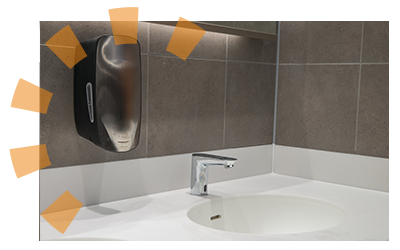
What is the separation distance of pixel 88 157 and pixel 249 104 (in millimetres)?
808

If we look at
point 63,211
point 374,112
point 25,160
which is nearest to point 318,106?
point 374,112

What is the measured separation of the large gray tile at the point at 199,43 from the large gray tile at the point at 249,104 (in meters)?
0.10

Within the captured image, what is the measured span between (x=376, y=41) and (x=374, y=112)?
29cm

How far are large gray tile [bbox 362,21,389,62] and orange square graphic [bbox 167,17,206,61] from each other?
0.67 m

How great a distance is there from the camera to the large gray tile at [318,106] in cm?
159

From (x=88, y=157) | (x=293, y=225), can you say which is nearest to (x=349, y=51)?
(x=293, y=225)

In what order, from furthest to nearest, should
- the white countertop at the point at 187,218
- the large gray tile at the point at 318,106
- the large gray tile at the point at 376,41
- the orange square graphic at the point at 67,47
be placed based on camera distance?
the large gray tile at the point at 318,106 → the large gray tile at the point at 376,41 → the orange square graphic at the point at 67,47 → the white countertop at the point at 187,218

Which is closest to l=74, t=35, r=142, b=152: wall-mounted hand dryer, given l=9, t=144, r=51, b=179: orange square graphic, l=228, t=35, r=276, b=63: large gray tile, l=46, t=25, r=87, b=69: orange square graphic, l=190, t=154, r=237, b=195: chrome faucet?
l=46, t=25, r=87, b=69: orange square graphic

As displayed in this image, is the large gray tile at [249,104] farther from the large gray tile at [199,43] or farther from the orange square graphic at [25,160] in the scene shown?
the orange square graphic at [25,160]

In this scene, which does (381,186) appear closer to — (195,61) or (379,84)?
(379,84)

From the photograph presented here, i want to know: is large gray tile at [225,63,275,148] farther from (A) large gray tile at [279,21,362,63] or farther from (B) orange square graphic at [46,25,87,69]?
(B) orange square graphic at [46,25,87,69]

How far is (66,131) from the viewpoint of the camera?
1152 millimetres

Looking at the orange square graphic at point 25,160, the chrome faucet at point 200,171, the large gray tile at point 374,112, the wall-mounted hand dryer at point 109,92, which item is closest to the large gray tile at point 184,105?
the chrome faucet at point 200,171

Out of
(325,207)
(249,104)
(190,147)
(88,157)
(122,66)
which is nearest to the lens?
(122,66)
